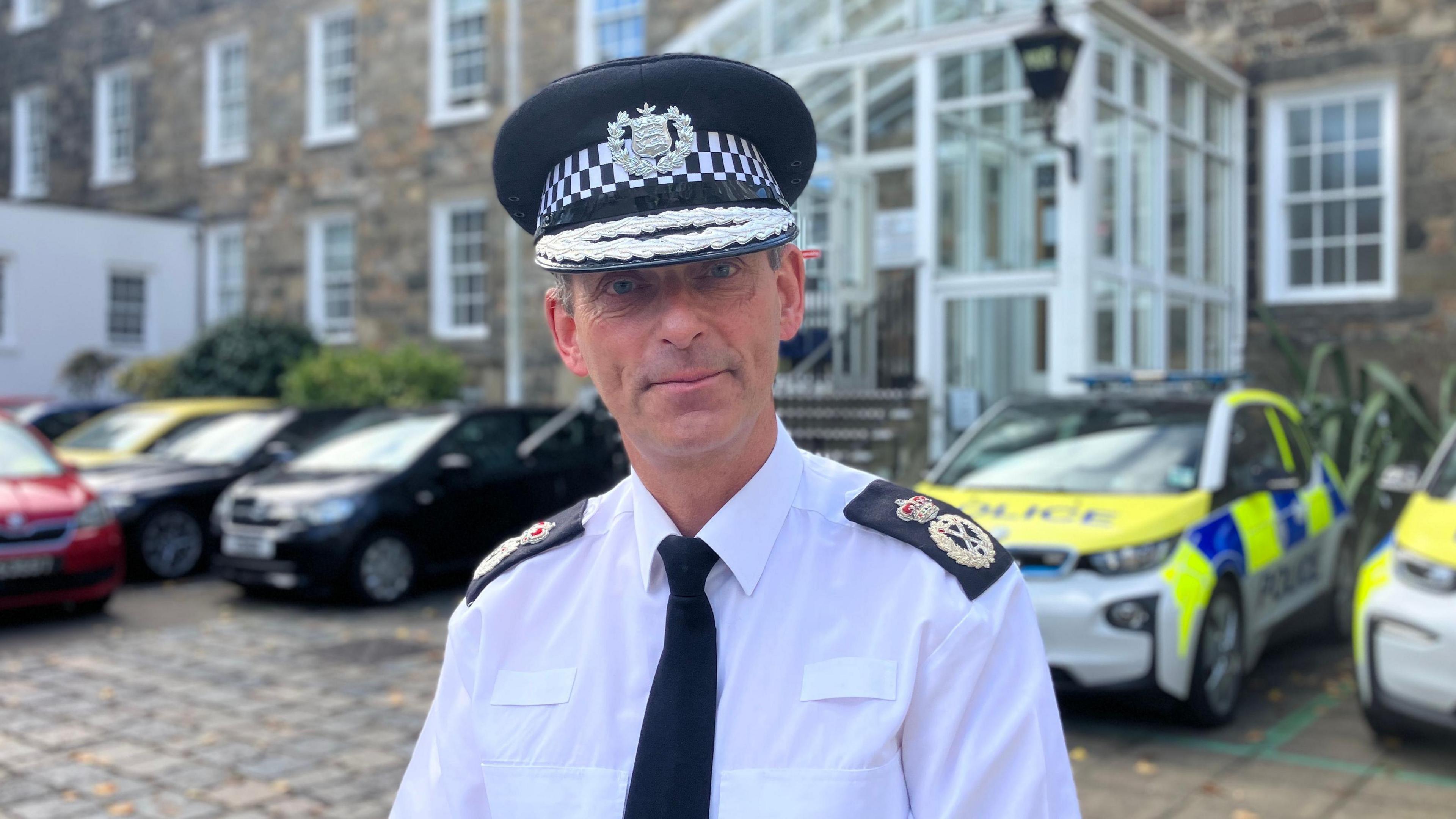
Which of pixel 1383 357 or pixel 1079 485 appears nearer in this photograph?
pixel 1079 485

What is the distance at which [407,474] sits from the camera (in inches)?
391

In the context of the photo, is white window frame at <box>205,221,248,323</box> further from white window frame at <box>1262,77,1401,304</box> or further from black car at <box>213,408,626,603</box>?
white window frame at <box>1262,77,1401,304</box>

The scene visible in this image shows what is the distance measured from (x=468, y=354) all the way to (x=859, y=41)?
937 cm

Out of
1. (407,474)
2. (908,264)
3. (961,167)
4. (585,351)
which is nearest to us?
(585,351)

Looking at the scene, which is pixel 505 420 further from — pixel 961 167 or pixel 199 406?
pixel 961 167

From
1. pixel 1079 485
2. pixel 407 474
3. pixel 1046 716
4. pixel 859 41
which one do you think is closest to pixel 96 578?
pixel 407 474

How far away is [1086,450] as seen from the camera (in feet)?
23.2

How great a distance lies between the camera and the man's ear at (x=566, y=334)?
1802 millimetres

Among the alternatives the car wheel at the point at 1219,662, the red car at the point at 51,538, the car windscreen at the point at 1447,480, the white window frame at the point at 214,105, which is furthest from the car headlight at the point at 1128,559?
the white window frame at the point at 214,105

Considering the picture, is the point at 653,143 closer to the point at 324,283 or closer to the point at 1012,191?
the point at 1012,191

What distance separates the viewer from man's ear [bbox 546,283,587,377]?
1.80 m

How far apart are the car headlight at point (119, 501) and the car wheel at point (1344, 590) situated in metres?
9.25

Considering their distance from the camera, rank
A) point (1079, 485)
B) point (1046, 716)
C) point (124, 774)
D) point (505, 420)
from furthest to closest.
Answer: point (505, 420) → point (1079, 485) → point (124, 774) → point (1046, 716)

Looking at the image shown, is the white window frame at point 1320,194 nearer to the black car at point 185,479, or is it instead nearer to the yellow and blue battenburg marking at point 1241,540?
the yellow and blue battenburg marking at point 1241,540
